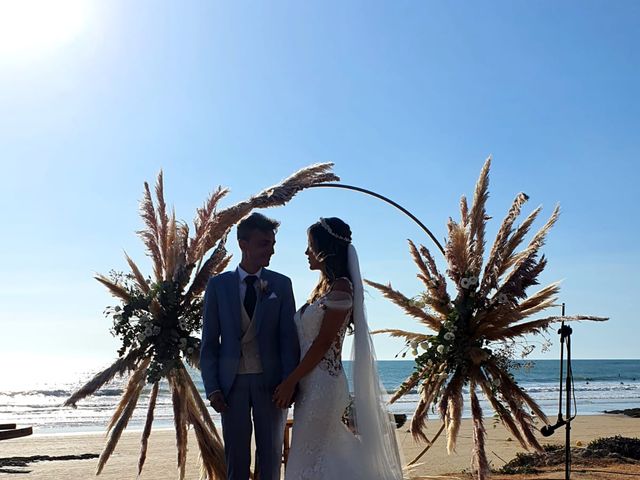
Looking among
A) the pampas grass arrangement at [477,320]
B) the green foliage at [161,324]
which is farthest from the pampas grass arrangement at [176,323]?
the pampas grass arrangement at [477,320]

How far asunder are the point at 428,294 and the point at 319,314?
2.49 m

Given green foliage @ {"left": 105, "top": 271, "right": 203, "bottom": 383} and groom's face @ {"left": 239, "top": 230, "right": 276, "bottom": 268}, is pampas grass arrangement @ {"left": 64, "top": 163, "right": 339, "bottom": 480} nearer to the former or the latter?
green foliage @ {"left": 105, "top": 271, "right": 203, "bottom": 383}

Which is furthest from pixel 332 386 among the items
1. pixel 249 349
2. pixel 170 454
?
pixel 170 454

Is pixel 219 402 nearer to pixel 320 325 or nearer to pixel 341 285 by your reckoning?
pixel 320 325

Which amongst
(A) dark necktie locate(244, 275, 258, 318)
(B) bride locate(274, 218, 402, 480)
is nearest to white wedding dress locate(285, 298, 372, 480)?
(B) bride locate(274, 218, 402, 480)

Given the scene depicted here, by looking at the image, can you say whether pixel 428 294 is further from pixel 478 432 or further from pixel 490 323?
pixel 478 432

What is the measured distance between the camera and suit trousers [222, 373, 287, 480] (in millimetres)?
4488

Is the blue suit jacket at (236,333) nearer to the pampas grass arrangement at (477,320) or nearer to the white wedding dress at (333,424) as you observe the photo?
the white wedding dress at (333,424)

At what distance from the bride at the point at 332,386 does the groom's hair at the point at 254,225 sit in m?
0.27

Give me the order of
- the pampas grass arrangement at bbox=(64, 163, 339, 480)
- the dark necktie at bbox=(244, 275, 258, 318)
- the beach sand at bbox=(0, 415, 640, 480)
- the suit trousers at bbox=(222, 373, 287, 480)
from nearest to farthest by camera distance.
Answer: the suit trousers at bbox=(222, 373, 287, 480) → the dark necktie at bbox=(244, 275, 258, 318) → the pampas grass arrangement at bbox=(64, 163, 339, 480) → the beach sand at bbox=(0, 415, 640, 480)

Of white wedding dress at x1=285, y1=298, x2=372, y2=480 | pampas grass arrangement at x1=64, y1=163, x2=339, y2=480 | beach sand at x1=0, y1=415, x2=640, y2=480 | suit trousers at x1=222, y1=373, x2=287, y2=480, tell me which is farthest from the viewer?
beach sand at x1=0, y1=415, x2=640, y2=480

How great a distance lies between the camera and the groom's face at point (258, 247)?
4586mm

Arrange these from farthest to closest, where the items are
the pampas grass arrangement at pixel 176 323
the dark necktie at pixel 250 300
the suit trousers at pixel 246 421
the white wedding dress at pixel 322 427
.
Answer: the pampas grass arrangement at pixel 176 323, the dark necktie at pixel 250 300, the suit trousers at pixel 246 421, the white wedding dress at pixel 322 427

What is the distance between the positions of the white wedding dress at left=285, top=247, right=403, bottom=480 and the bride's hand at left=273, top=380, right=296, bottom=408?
0.24 ft
